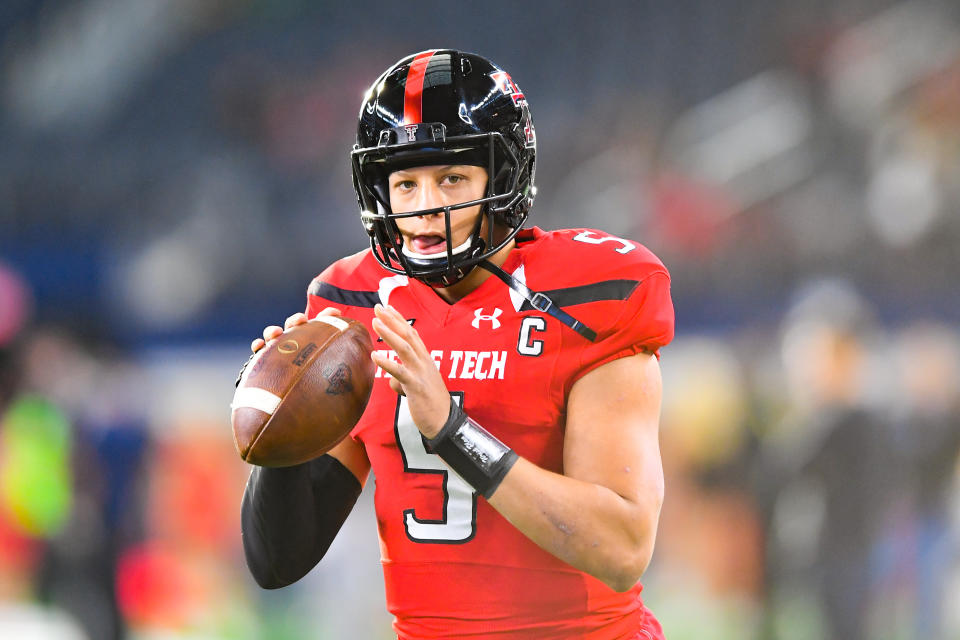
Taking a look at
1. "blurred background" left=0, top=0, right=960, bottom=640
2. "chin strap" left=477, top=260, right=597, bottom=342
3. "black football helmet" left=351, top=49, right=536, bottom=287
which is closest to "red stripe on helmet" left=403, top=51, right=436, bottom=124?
"black football helmet" left=351, top=49, right=536, bottom=287

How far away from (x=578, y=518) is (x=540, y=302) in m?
0.39

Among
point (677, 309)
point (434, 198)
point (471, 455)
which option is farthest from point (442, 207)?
point (677, 309)

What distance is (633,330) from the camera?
166cm

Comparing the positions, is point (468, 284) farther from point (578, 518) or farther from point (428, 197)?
point (578, 518)

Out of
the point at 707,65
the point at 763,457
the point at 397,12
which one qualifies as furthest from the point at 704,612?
the point at 397,12

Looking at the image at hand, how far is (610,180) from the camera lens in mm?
5137

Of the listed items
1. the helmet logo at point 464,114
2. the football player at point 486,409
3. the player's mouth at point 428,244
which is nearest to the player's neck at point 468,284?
the football player at point 486,409

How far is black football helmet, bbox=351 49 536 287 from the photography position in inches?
67.6

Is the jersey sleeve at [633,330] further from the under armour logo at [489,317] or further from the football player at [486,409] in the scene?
the under armour logo at [489,317]

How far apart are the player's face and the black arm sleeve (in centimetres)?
43

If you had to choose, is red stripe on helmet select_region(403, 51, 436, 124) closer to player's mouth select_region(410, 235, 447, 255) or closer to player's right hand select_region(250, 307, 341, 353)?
player's mouth select_region(410, 235, 447, 255)

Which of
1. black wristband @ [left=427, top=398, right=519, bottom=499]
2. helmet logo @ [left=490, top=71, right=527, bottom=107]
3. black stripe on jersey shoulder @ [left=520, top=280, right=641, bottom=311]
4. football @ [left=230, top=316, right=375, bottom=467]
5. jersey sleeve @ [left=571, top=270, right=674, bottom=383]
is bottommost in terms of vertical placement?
black wristband @ [left=427, top=398, right=519, bottom=499]

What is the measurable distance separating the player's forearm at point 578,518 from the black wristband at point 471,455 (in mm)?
17

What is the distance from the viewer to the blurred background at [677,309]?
14.6 feet
